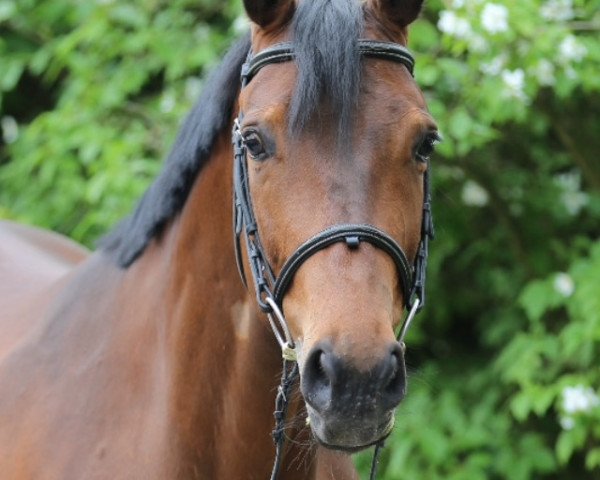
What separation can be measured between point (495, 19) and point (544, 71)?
338 millimetres

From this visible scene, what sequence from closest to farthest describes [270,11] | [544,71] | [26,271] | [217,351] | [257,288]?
[257,288], [270,11], [217,351], [26,271], [544,71]

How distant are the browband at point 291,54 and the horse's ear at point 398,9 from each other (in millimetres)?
80

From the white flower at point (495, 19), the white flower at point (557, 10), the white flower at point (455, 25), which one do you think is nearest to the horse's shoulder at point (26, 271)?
the white flower at point (455, 25)

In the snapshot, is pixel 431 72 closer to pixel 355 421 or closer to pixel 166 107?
pixel 166 107

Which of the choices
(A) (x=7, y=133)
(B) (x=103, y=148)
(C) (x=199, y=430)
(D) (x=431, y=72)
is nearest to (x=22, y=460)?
(C) (x=199, y=430)

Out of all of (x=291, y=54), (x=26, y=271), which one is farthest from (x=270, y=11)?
(x=26, y=271)

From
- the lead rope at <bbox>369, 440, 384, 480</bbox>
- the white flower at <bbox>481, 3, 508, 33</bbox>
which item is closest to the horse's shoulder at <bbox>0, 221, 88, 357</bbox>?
the lead rope at <bbox>369, 440, 384, 480</bbox>

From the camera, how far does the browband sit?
2070 mm

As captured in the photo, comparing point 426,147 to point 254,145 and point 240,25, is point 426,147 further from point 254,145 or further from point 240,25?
point 240,25

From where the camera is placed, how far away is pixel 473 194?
15.9ft

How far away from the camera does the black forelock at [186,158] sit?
228 centimetres

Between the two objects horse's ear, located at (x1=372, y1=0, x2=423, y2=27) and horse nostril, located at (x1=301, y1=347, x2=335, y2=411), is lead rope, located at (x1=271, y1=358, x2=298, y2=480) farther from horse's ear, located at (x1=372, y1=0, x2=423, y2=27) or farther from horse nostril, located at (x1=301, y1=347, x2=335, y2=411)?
horse's ear, located at (x1=372, y1=0, x2=423, y2=27)

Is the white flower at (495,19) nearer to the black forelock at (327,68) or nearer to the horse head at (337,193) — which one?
the horse head at (337,193)

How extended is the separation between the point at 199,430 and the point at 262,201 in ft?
1.67
